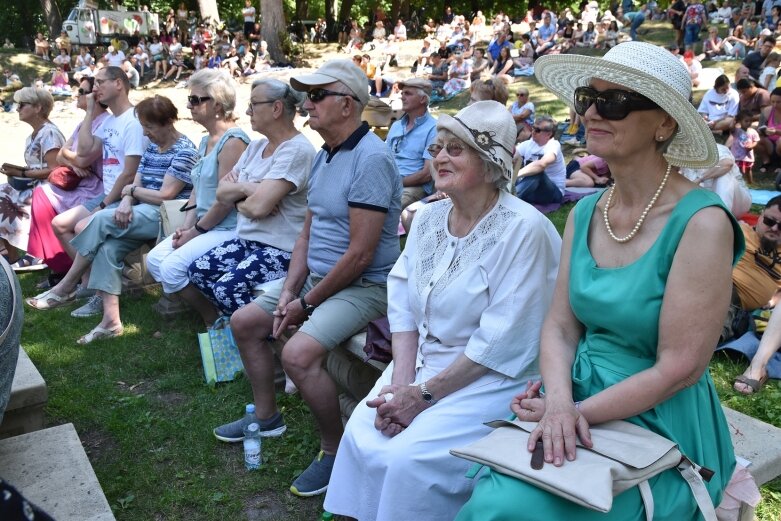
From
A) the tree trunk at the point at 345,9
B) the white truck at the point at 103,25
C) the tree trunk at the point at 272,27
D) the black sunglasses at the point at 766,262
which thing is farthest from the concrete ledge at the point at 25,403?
the tree trunk at the point at 345,9

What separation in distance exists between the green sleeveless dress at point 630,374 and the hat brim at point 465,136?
490mm

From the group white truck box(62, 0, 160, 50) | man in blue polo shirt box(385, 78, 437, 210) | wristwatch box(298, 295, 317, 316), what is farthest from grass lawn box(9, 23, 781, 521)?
white truck box(62, 0, 160, 50)

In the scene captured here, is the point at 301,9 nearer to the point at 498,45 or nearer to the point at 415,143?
the point at 498,45

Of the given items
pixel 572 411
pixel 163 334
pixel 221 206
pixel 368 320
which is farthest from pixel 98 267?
pixel 572 411

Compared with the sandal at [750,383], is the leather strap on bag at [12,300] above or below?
above

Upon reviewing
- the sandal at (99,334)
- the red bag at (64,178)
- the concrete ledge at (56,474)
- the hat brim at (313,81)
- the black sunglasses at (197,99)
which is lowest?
the sandal at (99,334)

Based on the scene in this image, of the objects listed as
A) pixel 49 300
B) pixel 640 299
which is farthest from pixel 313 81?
pixel 49 300

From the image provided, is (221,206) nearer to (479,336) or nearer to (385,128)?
(479,336)

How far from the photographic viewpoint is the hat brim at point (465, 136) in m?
2.69

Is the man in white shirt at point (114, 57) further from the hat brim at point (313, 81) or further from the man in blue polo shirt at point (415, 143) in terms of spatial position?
the hat brim at point (313, 81)

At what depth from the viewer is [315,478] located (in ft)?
10.8

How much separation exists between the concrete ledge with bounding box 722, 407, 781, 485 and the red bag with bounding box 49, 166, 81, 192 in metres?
5.61

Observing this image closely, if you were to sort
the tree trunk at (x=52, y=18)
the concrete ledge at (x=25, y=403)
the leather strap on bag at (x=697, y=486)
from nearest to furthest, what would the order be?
the leather strap on bag at (x=697, y=486)
the concrete ledge at (x=25, y=403)
the tree trunk at (x=52, y=18)

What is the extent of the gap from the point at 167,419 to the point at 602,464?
114 inches
